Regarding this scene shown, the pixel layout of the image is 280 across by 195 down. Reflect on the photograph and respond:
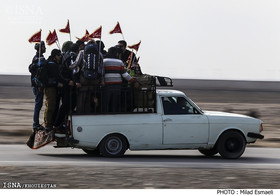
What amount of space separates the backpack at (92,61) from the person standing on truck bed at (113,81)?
0.25 metres

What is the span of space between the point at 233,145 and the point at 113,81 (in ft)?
9.17

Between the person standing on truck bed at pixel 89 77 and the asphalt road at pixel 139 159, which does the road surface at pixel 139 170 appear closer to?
the asphalt road at pixel 139 159

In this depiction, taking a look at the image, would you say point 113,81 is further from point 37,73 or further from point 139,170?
point 139,170

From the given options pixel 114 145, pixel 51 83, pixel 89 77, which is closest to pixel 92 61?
pixel 89 77

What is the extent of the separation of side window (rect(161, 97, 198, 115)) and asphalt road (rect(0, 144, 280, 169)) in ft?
3.21

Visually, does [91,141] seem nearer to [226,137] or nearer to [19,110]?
[226,137]

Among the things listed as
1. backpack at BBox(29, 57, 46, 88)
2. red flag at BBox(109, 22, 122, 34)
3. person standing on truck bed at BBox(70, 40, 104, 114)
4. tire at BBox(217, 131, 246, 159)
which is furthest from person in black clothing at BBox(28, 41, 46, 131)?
tire at BBox(217, 131, 246, 159)

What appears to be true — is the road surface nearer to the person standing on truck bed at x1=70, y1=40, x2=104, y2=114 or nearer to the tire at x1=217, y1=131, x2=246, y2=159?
the tire at x1=217, y1=131, x2=246, y2=159

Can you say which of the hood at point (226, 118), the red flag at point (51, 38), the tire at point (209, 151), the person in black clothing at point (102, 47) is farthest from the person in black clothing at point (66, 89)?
the tire at point (209, 151)

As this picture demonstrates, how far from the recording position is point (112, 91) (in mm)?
13773

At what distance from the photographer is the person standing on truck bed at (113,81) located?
44.9 feet

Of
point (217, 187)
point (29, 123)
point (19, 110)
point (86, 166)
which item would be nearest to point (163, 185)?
point (217, 187)

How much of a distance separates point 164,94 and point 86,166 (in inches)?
102

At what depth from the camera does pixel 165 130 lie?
13727 millimetres
